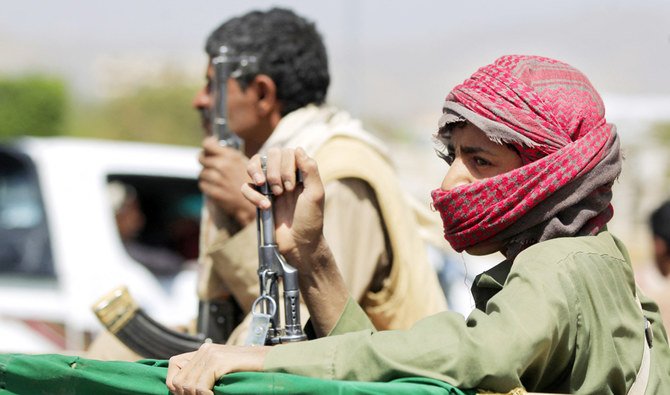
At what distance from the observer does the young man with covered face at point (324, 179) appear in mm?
3385

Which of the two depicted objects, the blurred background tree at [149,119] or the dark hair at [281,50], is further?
the blurred background tree at [149,119]

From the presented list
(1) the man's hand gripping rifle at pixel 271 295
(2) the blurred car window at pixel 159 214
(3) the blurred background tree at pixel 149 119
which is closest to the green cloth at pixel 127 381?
(1) the man's hand gripping rifle at pixel 271 295

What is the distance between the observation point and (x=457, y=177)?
2.43 metres

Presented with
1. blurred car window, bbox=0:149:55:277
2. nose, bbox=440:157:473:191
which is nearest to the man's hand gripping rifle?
nose, bbox=440:157:473:191

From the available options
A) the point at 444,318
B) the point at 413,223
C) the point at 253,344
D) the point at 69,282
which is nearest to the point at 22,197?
the point at 69,282

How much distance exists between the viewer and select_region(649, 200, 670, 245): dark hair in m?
6.44

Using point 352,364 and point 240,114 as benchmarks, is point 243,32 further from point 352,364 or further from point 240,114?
point 352,364

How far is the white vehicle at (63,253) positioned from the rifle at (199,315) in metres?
2.29

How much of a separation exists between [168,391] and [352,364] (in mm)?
376

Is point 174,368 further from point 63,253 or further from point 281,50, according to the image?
point 63,253

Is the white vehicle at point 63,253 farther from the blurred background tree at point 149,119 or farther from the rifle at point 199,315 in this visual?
the blurred background tree at point 149,119

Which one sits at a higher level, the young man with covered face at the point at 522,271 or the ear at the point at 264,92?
the ear at the point at 264,92

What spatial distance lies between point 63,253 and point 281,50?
9.47 ft

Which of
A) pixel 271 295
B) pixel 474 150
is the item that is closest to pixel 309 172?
pixel 271 295
